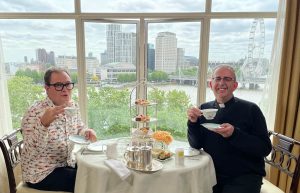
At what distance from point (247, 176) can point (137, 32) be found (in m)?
1.98

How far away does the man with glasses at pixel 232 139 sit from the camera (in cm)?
175

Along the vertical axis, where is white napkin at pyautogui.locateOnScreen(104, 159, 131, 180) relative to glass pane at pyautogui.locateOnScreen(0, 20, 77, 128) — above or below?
below

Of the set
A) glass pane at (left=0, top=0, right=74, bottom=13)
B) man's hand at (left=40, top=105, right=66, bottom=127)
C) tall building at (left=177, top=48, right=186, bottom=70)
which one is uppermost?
glass pane at (left=0, top=0, right=74, bottom=13)

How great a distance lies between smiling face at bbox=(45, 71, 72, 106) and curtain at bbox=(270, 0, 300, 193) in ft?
6.73

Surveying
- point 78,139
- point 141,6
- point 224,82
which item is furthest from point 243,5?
point 78,139

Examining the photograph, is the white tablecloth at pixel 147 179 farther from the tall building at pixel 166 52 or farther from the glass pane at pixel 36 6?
the glass pane at pixel 36 6

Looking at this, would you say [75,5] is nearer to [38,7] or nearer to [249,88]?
[38,7]

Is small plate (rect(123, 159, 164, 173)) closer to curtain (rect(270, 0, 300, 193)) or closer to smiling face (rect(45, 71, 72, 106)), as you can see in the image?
smiling face (rect(45, 71, 72, 106))

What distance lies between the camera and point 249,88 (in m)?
2.86

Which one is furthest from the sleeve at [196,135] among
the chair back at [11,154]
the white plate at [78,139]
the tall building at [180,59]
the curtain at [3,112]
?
the curtain at [3,112]

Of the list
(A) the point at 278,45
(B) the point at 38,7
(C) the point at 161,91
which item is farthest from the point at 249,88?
(B) the point at 38,7

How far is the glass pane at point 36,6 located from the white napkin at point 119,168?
1956mm

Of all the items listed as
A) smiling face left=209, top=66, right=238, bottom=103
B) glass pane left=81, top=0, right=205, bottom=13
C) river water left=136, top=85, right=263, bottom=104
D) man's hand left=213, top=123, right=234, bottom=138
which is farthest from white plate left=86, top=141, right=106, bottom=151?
glass pane left=81, top=0, right=205, bottom=13

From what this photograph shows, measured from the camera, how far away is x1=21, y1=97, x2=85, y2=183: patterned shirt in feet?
5.60
